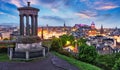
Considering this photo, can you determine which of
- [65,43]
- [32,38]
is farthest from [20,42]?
[65,43]

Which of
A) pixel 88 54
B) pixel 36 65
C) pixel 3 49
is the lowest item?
pixel 36 65

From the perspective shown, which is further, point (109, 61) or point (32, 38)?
point (109, 61)

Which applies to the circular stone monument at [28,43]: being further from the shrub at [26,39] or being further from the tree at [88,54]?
the tree at [88,54]

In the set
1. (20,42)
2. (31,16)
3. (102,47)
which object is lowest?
(102,47)

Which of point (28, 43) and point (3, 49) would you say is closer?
point (28, 43)

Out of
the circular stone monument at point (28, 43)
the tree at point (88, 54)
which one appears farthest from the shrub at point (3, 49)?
the tree at point (88, 54)

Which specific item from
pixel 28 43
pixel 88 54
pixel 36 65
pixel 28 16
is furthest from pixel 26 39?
pixel 88 54

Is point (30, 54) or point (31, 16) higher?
point (31, 16)

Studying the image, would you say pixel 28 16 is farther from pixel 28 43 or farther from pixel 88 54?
pixel 88 54

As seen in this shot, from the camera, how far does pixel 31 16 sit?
2933cm

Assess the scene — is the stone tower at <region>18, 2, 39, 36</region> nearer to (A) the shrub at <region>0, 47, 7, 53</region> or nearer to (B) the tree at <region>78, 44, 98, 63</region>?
(A) the shrub at <region>0, 47, 7, 53</region>

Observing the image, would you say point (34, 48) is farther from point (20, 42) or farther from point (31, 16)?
point (31, 16)

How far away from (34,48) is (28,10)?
524cm

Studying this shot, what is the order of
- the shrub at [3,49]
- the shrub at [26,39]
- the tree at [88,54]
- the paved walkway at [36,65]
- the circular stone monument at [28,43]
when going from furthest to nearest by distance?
1. the shrub at [3,49]
2. the tree at [88,54]
3. the shrub at [26,39]
4. the circular stone monument at [28,43]
5. the paved walkway at [36,65]
